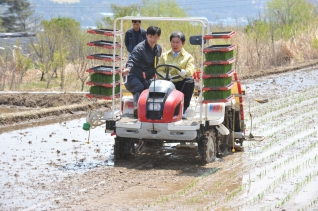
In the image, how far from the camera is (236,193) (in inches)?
364

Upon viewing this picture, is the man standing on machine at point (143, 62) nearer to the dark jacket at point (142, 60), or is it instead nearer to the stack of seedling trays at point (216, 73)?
the dark jacket at point (142, 60)

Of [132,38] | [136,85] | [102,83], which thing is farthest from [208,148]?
[132,38]

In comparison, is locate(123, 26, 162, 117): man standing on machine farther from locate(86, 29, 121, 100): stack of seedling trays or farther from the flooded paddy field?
the flooded paddy field

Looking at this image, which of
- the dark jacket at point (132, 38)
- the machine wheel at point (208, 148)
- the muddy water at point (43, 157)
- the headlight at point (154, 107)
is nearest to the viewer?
the muddy water at point (43, 157)

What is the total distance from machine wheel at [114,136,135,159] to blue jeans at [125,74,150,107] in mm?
586

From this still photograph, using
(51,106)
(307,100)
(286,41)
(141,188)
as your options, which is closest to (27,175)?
(141,188)

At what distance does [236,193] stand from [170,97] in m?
2.14

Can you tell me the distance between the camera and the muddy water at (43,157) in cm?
921

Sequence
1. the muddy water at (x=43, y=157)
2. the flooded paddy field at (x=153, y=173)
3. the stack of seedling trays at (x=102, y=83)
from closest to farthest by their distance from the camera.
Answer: the flooded paddy field at (x=153, y=173) → the muddy water at (x=43, y=157) → the stack of seedling trays at (x=102, y=83)

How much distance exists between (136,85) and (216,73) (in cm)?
139

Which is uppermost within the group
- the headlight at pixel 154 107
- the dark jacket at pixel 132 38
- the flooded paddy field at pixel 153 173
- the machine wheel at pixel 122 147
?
the dark jacket at pixel 132 38

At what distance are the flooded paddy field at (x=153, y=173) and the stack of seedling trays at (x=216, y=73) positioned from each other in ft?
3.60

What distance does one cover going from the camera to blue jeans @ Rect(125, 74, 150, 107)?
37.4 ft

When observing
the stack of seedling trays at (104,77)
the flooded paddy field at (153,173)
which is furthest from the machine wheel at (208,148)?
the stack of seedling trays at (104,77)
